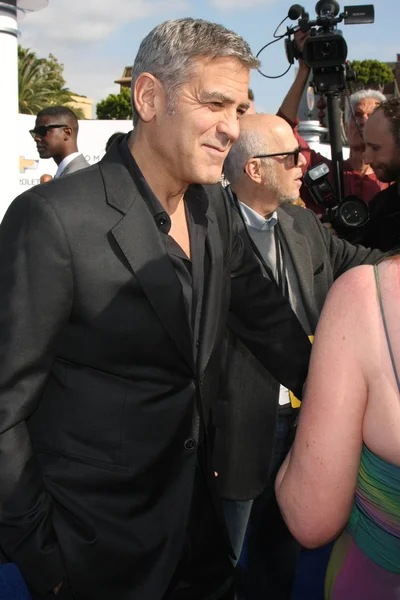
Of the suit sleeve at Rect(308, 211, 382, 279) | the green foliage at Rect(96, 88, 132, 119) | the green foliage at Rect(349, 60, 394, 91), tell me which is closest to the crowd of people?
the suit sleeve at Rect(308, 211, 382, 279)

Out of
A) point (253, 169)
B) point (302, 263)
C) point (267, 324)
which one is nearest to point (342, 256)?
point (302, 263)

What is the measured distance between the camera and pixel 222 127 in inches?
75.9

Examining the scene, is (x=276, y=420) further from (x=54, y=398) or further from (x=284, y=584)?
(x=54, y=398)

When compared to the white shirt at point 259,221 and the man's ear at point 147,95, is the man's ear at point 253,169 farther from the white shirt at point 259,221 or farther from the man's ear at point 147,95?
the man's ear at point 147,95

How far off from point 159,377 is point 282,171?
5.86 ft

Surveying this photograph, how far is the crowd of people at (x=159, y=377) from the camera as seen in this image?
136 cm

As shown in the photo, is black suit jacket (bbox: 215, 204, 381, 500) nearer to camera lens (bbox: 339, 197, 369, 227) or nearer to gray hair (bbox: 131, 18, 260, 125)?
camera lens (bbox: 339, 197, 369, 227)

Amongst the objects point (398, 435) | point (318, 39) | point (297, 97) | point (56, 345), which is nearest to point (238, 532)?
point (56, 345)

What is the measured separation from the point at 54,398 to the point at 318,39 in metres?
3.52

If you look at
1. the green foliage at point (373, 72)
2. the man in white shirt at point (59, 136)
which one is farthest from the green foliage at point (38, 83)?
the man in white shirt at point (59, 136)

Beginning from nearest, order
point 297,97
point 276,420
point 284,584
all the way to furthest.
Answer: point 276,420, point 284,584, point 297,97

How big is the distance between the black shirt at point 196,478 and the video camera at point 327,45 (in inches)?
110

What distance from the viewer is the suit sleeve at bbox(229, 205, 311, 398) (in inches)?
92.3

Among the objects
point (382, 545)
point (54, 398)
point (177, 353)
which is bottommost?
point (382, 545)
